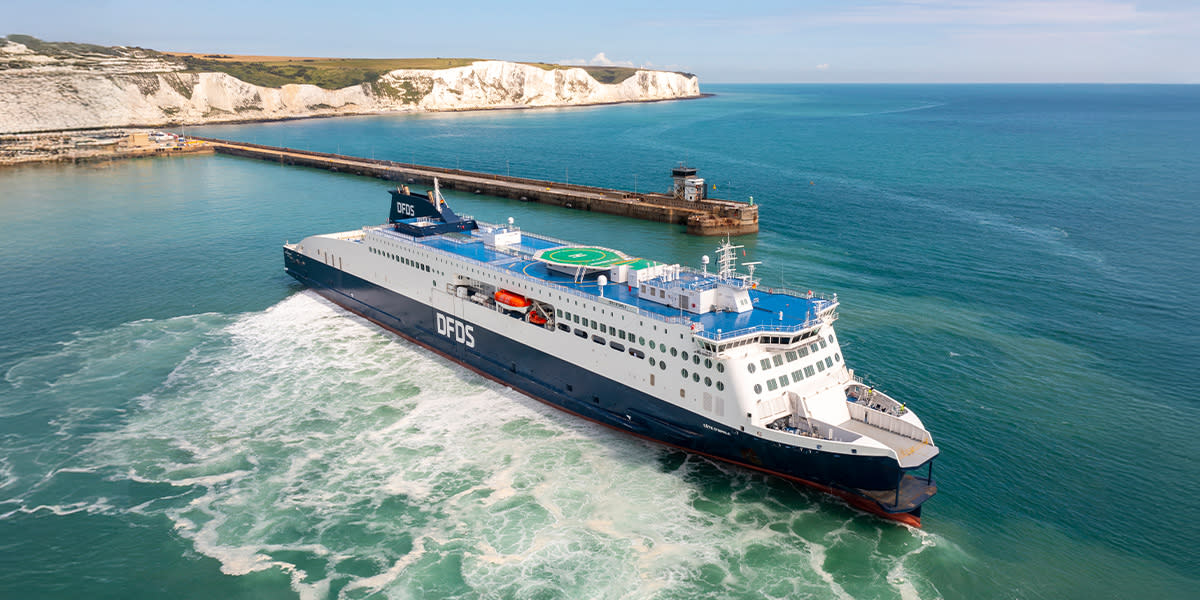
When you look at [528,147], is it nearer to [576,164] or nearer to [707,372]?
[576,164]

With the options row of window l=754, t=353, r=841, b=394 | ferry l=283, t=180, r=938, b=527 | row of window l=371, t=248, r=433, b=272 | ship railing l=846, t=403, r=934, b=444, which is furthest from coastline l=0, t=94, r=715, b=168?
ship railing l=846, t=403, r=934, b=444

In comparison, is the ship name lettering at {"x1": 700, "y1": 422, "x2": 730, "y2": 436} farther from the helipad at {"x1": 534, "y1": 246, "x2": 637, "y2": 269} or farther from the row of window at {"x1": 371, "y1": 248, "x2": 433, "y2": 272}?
the row of window at {"x1": 371, "y1": 248, "x2": 433, "y2": 272}

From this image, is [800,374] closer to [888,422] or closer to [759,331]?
[759,331]

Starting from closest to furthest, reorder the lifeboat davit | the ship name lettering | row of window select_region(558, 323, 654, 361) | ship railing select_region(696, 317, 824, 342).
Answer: ship railing select_region(696, 317, 824, 342) → the ship name lettering → row of window select_region(558, 323, 654, 361) → the lifeboat davit

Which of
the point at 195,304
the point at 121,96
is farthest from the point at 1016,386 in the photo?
the point at 121,96

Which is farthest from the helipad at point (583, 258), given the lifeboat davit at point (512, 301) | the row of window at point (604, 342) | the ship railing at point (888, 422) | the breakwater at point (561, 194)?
the breakwater at point (561, 194)
